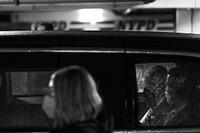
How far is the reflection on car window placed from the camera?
14.0ft

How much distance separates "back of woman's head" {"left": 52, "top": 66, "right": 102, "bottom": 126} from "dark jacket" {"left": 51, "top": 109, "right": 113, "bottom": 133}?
0.03 meters

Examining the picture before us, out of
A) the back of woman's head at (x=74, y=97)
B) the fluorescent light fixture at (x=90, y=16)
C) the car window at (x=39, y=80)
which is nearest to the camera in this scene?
the back of woman's head at (x=74, y=97)

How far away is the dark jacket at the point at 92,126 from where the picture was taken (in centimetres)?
308

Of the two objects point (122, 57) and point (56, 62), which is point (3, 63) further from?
point (122, 57)

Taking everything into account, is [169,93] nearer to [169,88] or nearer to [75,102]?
[169,88]

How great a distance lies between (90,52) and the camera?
4.22m

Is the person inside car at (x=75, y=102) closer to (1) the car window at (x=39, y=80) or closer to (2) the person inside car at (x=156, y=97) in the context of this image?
(1) the car window at (x=39, y=80)

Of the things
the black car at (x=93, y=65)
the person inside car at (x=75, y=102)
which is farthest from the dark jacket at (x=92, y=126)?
the black car at (x=93, y=65)

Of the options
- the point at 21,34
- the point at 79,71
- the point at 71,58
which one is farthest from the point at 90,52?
the point at 79,71

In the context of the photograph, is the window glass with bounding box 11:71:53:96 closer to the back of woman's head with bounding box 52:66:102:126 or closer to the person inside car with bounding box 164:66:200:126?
the person inside car with bounding box 164:66:200:126

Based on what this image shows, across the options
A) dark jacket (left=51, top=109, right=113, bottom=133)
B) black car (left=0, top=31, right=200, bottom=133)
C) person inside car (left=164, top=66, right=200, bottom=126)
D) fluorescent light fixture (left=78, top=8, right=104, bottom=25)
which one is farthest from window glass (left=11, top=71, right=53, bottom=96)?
fluorescent light fixture (left=78, top=8, right=104, bottom=25)

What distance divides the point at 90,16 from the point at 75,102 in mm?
12420

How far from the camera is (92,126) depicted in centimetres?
312

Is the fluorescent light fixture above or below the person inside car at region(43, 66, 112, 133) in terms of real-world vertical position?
above
